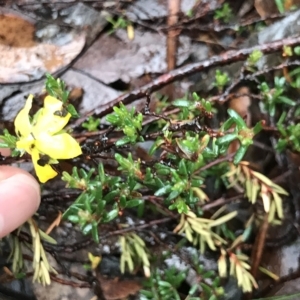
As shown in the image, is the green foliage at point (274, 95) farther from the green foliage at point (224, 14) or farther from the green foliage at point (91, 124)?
the green foliage at point (91, 124)

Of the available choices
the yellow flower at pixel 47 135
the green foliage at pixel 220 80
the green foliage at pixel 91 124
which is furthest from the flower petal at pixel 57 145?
the green foliage at pixel 220 80

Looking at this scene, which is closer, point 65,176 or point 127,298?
point 65,176

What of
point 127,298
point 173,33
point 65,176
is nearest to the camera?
point 65,176

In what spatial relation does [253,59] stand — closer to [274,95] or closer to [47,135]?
[274,95]

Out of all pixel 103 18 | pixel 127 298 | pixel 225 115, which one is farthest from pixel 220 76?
pixel 127 298

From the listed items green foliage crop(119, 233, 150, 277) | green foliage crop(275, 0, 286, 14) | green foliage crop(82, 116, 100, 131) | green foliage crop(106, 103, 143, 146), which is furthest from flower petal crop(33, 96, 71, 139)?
green foliage crop(275, 0, 286, 14)

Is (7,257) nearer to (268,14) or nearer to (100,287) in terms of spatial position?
(100,287)
